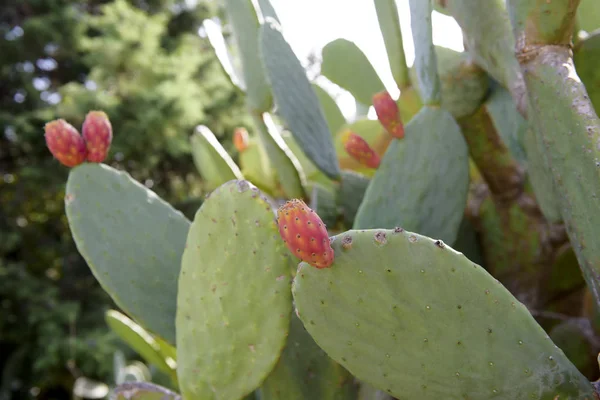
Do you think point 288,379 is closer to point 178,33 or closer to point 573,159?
point 573,159

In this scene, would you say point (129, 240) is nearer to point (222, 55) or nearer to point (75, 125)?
point (222, 55)

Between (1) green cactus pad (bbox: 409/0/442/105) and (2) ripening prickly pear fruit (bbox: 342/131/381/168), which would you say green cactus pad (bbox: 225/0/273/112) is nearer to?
(2) ripening prickly pear fruit (bbox: 342/131/381/168)

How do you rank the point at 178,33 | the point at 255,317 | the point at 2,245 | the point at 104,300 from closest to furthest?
1. the point at 255,317
2. the point at 2,245
3. the point at 104,300
4. the point at 178,33

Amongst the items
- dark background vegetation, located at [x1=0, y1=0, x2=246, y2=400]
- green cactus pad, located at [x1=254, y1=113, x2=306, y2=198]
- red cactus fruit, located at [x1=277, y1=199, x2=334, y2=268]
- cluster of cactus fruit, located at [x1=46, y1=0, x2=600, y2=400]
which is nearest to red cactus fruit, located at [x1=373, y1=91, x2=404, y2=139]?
cluster of cactus fruit, located at [x1=46, y1=0, x2=600, y2=400]

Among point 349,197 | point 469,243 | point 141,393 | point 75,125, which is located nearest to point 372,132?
point 349,197

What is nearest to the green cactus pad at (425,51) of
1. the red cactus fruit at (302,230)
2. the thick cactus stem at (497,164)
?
the thick cactus stem at (497,164)

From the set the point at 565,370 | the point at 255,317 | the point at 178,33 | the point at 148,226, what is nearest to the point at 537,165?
the point at 565,370
